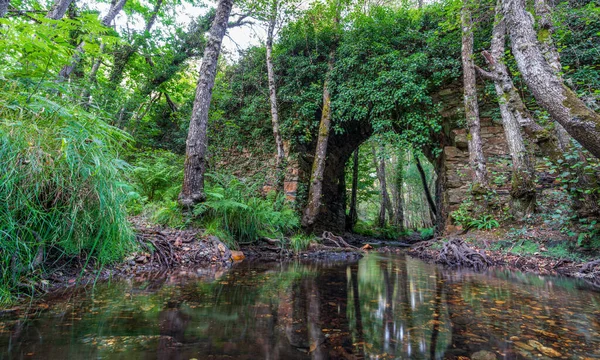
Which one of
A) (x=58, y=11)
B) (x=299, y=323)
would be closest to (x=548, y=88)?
(x=299, y=323)

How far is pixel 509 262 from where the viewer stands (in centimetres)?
431

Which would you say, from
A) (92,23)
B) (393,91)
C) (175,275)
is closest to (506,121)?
(393,91)

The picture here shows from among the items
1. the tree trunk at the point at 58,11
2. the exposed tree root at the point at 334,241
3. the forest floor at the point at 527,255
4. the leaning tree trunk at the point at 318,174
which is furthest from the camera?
the leaning tree trunk at the point at 318,174

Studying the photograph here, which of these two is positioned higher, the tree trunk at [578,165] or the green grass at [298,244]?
the tree trunk at [578,165]

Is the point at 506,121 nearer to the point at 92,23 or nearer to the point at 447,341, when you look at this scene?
the point at 447,341

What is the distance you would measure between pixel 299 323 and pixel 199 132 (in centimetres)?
384

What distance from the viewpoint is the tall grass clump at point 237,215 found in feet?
14.9

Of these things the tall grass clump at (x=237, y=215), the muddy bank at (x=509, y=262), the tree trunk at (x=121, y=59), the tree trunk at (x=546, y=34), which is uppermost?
the tree trunk at (x=121, y=59)

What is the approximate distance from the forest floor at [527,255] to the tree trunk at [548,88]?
1654mm

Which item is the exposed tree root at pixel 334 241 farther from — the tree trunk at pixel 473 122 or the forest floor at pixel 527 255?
the tree trunk at pixel 473 122

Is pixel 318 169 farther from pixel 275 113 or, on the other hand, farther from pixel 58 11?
pixel 58 11

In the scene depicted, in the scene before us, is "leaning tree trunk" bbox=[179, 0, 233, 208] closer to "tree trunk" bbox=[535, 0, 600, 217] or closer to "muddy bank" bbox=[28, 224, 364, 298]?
"muddy bank" bbox=[28, 224, 364, 298]

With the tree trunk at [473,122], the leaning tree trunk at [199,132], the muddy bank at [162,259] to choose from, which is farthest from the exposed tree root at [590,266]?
the leaning tree trunk at [199,132]

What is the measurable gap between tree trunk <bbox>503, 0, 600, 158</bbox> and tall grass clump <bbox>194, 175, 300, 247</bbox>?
14.3 feet
